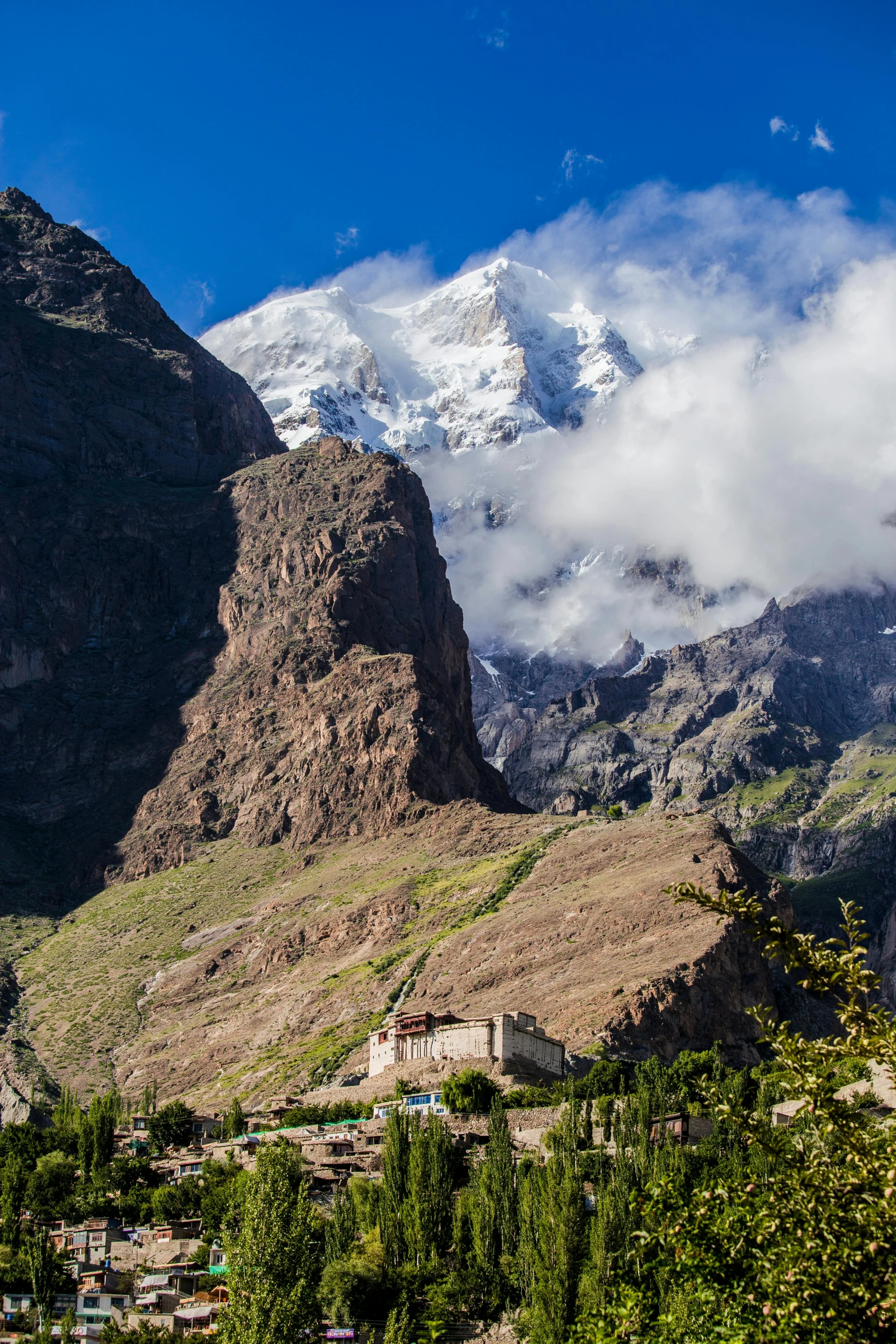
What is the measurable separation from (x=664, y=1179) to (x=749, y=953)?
380 ft

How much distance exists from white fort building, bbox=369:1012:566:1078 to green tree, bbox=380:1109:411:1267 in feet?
62.6

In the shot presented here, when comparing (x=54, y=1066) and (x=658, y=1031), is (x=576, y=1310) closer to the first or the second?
(x=658, y=1031)

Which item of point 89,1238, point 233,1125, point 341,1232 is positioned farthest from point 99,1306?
point 233,1125

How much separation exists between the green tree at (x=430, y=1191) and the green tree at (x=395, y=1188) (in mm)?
424

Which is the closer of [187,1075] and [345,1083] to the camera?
[345,1083]

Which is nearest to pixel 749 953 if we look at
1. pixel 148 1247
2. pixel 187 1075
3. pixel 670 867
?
pixel 670 867

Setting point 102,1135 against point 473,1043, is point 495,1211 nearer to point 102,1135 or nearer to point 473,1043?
point 473,1043

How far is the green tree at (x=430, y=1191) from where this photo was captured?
265ft

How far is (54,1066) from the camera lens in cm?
16250

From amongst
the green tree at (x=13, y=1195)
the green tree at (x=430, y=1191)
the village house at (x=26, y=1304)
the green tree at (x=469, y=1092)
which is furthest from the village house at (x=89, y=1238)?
the green tree at (x=469, y=1092)

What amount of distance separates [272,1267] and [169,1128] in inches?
2146

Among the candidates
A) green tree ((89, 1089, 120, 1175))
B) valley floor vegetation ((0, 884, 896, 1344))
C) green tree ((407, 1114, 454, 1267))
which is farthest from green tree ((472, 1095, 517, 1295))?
green tree ((89, 1089, 120, 1175))

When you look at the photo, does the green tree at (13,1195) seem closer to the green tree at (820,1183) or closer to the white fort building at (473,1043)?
the white fort building at (473,1043)

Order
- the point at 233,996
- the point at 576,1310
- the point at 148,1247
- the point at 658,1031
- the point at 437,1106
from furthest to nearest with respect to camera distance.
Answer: the point at 233,996 < the point at 658,1031 < the point at 437,1106 < the point at 148,1247 < the point at 576,1310
